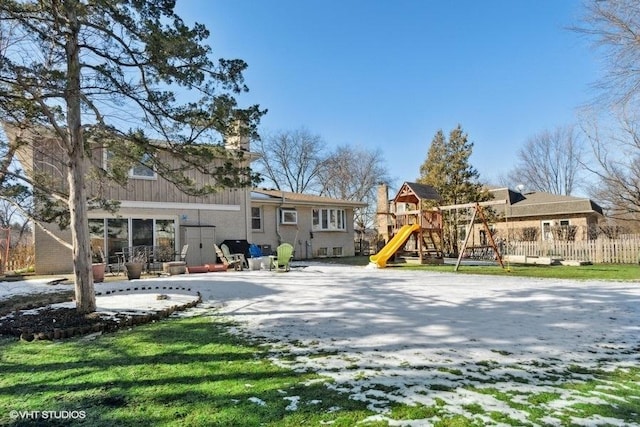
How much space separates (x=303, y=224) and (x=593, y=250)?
14.1 m

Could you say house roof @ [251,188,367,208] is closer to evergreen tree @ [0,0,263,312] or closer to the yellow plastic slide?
the yellow plastic slide

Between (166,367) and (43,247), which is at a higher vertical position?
(43,247)

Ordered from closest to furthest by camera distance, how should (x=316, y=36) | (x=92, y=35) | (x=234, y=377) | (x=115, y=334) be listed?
(x=234, y=377) → (x=115, y=334) → (x=92, y=35) → (x=316, y=36)

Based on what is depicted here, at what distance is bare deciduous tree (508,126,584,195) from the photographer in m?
41.3

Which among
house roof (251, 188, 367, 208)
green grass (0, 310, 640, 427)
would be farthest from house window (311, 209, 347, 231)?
green grass (0, 310, 640, 427)

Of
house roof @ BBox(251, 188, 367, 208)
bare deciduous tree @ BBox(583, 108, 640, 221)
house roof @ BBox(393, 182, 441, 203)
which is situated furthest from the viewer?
house roof @ BBox(251, 188, 367, 208)

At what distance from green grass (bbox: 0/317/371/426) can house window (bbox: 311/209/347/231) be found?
1836 cm

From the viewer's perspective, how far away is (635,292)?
817 cm

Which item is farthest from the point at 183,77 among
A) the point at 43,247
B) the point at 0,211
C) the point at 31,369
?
the point at 0,211

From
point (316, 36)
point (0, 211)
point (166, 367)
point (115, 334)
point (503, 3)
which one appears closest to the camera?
point (166, 367)

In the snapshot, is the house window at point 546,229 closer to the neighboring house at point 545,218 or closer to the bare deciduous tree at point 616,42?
the neighboring house at point 545,218

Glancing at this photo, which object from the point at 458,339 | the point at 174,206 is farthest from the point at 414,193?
the point at 458,339

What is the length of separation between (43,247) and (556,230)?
26.0m

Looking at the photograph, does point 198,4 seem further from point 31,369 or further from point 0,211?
point 0,211
